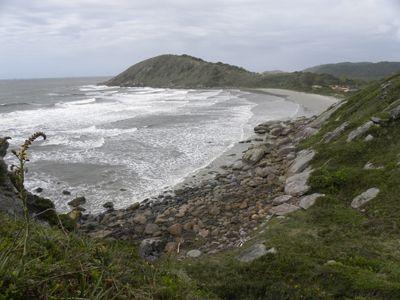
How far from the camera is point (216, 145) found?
974 inches

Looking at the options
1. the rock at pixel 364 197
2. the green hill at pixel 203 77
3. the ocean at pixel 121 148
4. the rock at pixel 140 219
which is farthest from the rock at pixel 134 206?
the green hill at pixel 203 77

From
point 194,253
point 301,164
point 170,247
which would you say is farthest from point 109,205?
point 301,164

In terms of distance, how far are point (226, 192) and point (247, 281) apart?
7935 millimetres

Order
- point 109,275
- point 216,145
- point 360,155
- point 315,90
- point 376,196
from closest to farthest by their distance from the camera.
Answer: point 109,275
point 376,196
point 360,155
point 216,145
point 315,90

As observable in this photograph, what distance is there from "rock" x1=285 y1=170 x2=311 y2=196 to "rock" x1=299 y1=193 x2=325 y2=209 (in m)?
0.56

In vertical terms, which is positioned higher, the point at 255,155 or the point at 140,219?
the point at 255,155

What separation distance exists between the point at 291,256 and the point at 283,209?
3.98 meters

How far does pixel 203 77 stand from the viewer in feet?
345

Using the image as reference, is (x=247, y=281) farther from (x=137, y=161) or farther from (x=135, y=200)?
(x=137, y=161)

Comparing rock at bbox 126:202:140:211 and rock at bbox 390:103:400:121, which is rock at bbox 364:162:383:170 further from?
rock at bbox 126:202:140:211

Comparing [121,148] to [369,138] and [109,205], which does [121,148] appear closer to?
[109,205]

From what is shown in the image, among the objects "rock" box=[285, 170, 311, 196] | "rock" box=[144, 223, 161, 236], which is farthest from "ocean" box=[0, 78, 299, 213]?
"rock" box=[285, 170, 311, 196]

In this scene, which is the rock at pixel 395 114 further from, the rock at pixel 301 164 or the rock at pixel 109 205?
the rock at pixel 109 205

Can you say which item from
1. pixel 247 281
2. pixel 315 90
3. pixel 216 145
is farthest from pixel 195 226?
pixel 315 90
